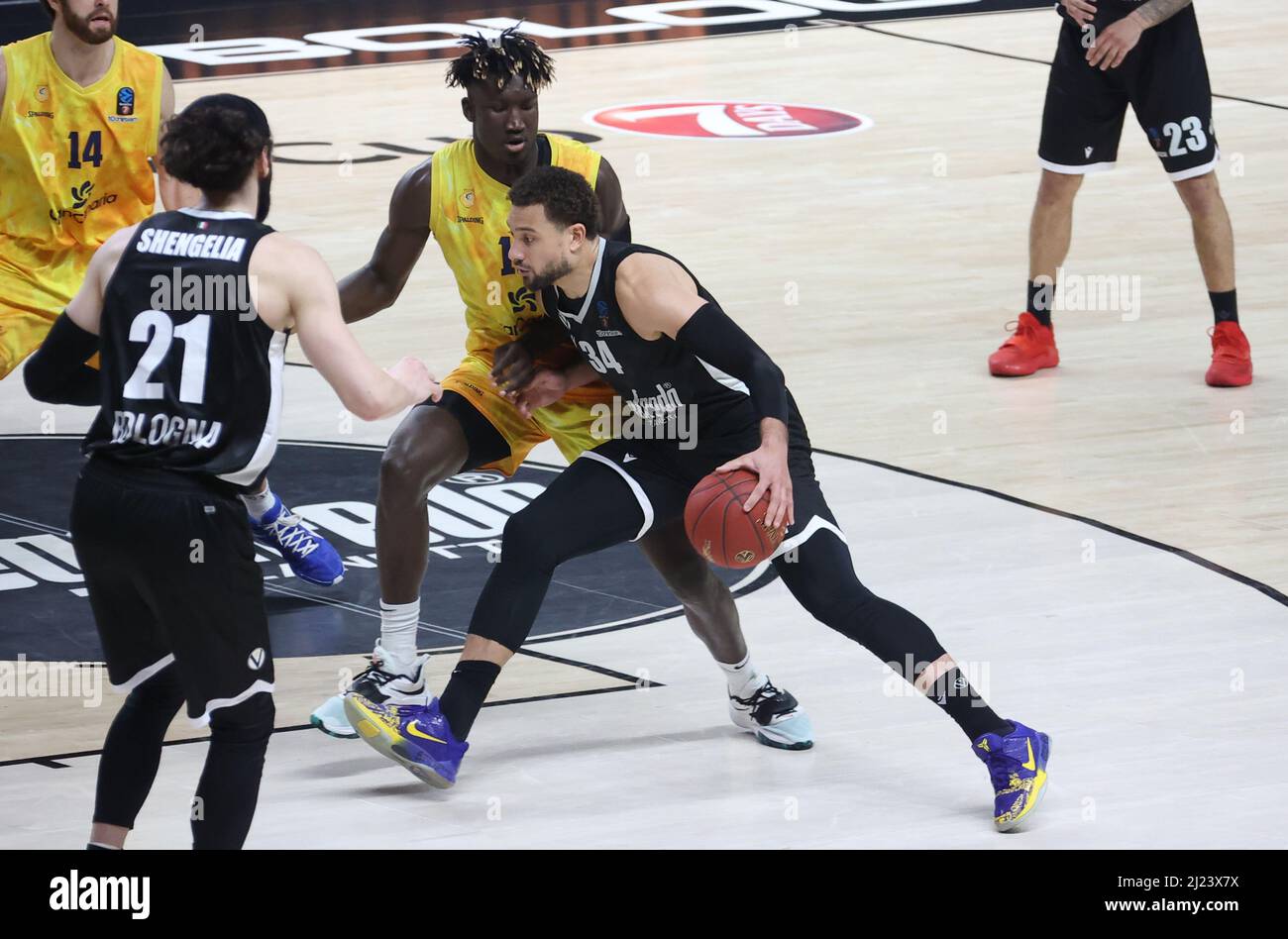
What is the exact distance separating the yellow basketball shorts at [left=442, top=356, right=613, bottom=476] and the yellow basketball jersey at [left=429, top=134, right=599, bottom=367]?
0.37 ft

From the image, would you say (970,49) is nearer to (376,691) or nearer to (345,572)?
(345,572)

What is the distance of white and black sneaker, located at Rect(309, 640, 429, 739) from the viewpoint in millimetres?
5328

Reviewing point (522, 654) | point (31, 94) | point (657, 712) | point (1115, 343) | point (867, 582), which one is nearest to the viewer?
point (657, 712)

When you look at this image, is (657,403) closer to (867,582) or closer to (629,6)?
(867,582)

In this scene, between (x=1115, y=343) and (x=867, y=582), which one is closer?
(x=867, y=582)

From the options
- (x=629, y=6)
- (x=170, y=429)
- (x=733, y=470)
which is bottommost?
(x=629, y=6)

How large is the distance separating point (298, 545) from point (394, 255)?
1.12 metres

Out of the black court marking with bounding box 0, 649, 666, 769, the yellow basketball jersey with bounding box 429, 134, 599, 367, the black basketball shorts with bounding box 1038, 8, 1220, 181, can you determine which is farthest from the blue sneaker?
the black basketball shorts with bounding box 1038, 8, 1220, 181

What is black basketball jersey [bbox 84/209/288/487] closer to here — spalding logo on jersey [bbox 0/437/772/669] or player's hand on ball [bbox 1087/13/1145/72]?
spalding logo on jersey [bbox 0/437/772/669]

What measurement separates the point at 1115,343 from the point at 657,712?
14.3 ft

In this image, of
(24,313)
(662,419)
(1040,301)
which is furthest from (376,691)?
(1040,301)

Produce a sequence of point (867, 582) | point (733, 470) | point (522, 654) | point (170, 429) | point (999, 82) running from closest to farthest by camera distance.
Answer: point (170, 429)
point (733, 470)
point (522, 654)
point (867, 582)
point (999, 82)
